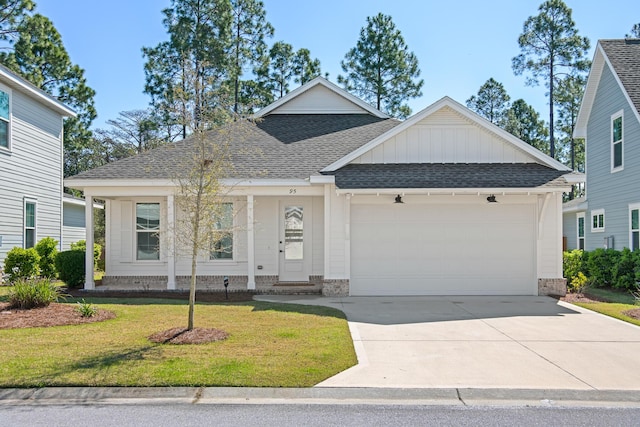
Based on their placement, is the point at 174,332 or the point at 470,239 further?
the point at 470,239

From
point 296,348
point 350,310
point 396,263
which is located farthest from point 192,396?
point 396,263

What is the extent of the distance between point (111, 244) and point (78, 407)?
10001 mm

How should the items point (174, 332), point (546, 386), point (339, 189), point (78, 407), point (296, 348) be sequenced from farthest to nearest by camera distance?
point (339, 189) < point (174, 332) < point (296, 348) < point (546, 386) < point (78, 407)

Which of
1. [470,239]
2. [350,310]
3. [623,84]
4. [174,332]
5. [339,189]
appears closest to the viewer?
[174,332]

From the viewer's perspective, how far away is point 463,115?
13.2 metres

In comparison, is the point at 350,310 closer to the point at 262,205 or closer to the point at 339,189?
the point at 339,189

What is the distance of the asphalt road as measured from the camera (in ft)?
16.1

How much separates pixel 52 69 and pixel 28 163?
1428cm

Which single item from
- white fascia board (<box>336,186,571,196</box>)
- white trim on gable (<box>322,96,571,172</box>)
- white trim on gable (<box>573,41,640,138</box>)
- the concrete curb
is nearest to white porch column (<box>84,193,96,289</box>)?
white trim on gable (<box>322,96,571,172</box>)

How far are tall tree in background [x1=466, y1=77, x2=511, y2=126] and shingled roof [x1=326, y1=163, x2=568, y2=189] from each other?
1107 inches

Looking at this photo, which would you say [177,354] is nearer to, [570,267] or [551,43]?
[570,267]

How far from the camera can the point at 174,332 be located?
793 centimetres

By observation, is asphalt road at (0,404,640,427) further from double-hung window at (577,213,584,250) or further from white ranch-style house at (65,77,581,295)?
double-hung window at (577,213,584,250)

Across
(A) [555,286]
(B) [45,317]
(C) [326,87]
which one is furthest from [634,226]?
(B) [45,317]
